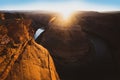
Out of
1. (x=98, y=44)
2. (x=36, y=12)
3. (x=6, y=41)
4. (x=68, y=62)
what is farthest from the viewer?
(x=36, y=12)

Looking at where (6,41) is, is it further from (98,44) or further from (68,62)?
(98,44)

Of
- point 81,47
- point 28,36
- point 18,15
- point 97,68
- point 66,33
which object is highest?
point 18,15

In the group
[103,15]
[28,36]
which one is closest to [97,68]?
[103,15]

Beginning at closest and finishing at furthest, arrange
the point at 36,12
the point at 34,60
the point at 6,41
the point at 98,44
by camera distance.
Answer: the point at 6,41 < the point at 34,60 < the point at 98,44 < the point at 36,12

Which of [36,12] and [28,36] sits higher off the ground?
[28,36]

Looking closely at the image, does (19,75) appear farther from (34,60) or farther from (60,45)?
(60,45)

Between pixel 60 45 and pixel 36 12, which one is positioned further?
pixel 36 12
